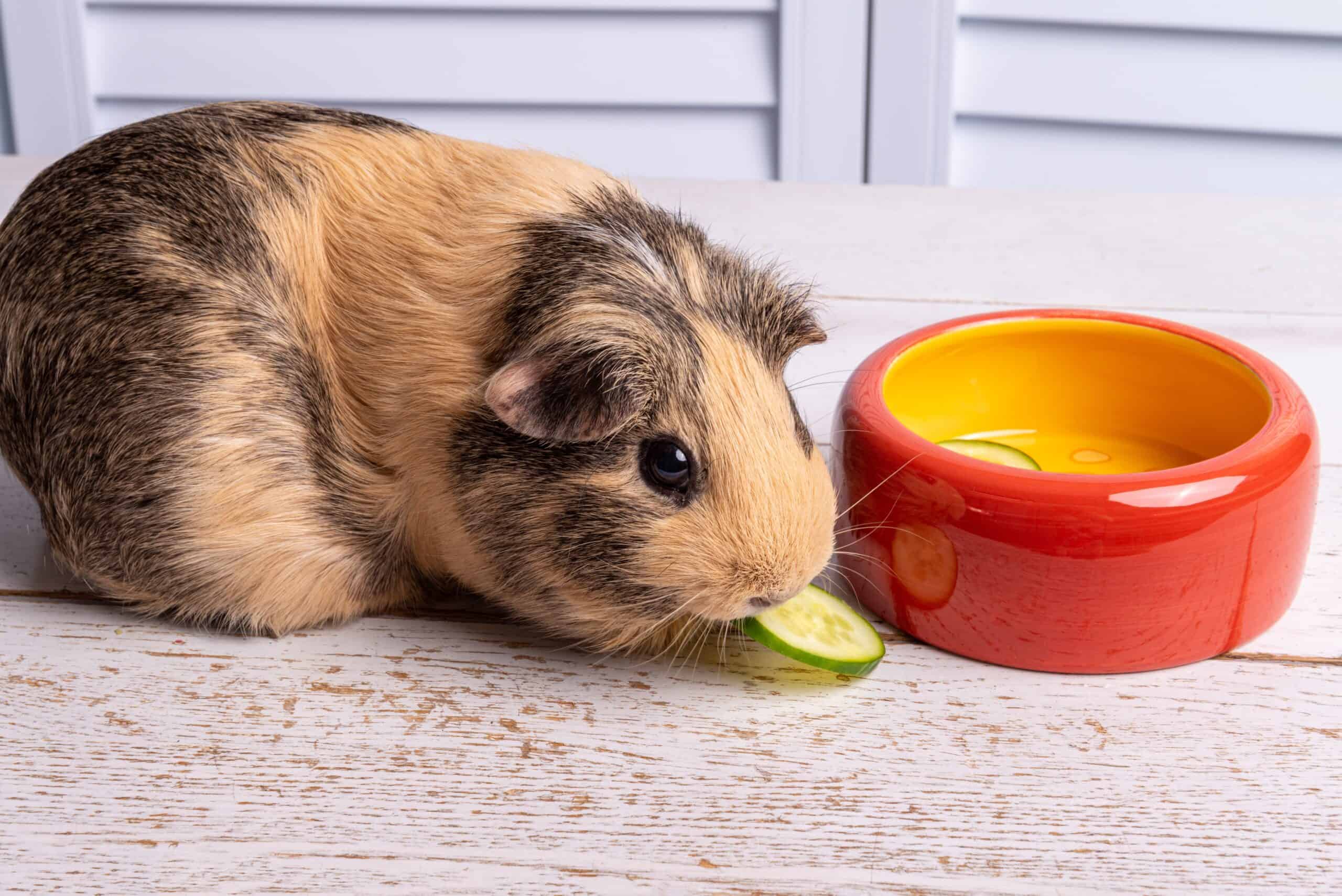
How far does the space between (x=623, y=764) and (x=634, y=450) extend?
10.9 inches

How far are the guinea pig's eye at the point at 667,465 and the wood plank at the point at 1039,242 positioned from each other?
0.94 meters

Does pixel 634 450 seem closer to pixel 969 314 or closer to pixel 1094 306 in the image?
pixel 969 314

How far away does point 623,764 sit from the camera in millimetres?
1225

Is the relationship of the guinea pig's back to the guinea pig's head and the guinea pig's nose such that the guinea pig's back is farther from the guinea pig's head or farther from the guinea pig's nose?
the guinea pig's nose

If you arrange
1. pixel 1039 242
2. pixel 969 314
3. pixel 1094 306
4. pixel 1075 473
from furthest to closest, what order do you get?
pixel 1039 242 < pixel 1094 306 < pixel 969 314 < pixel 1075 473

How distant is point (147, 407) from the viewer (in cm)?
126

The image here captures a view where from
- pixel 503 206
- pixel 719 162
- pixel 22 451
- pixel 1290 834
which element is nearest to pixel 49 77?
pixel 719 162

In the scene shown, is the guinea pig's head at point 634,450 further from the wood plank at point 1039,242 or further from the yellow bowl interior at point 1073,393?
the wood plank at point 1039,242

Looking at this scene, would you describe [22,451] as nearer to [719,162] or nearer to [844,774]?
[844,774]

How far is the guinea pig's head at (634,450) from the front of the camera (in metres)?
1.18

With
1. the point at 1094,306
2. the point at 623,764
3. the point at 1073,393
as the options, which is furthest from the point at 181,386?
the point at 1094,306

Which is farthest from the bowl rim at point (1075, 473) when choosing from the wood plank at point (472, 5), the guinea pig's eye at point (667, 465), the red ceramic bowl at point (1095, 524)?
the wood plank at point (472, 5)

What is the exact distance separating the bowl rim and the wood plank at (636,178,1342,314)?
53cm

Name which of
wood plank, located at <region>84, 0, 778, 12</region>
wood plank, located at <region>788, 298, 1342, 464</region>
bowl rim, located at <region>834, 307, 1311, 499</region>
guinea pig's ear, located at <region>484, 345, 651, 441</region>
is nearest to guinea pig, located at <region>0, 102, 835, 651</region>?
guinea pig's ear, located at <region>484, 345, 651, 441</region>
